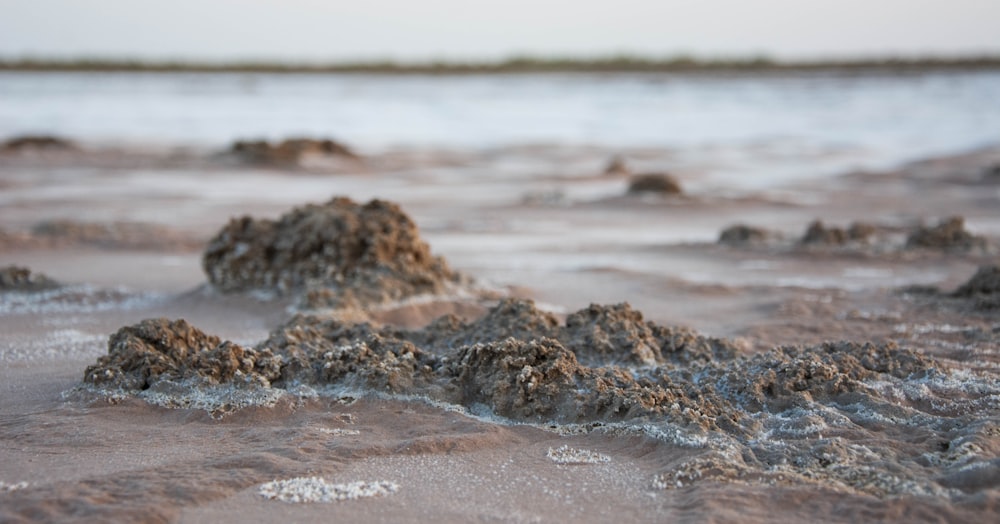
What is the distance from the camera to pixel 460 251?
20.5ft

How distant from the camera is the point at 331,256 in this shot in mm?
4660

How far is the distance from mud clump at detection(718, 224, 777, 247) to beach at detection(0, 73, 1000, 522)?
0.02 m

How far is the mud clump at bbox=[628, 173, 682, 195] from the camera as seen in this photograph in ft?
29.5

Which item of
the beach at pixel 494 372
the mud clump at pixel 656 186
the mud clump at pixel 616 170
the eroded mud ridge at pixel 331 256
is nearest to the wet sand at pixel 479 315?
the beach at pixel 494 372

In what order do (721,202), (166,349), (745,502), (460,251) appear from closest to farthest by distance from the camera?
1. (745,502)
2. (166,349)
3. (460,251)
4. (721,202)

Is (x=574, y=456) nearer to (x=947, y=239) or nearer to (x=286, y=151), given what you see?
(x=947, y=239)

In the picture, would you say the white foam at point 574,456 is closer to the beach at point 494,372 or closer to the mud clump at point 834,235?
the beach at point 494,372

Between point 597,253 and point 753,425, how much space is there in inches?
139

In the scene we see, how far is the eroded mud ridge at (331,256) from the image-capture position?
459 cm

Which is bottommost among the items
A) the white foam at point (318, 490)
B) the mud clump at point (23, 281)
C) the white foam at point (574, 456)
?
the white foam at point (318, 490)

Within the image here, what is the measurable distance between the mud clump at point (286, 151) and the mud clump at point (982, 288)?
864 cm

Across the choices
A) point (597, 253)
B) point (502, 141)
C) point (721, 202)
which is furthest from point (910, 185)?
point (502, 141)

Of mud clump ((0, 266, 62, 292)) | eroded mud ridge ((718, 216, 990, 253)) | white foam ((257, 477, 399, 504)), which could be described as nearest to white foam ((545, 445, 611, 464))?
white foam ((257, 477, 399, 504))

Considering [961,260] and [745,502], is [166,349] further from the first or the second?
[961,260]
